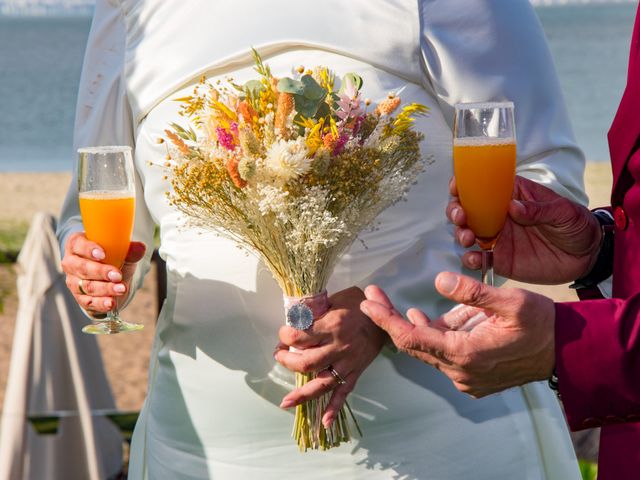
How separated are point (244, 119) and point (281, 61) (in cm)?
56

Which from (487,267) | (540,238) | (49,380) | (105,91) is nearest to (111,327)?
(105,91)

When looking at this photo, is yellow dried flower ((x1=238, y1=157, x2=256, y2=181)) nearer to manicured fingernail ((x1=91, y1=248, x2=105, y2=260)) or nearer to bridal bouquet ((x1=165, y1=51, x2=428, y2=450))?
bridal bouquet ((x1=165, y1=51, x2=428, y2=450))

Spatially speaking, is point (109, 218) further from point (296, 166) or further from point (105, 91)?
point (296, 166)

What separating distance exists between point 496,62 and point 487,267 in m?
0.54

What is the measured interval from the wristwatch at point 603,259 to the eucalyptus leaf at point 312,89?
830 millimetres

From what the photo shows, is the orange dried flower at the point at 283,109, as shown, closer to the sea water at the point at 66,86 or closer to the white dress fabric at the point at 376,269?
the white dress fabric at the point at 376,269

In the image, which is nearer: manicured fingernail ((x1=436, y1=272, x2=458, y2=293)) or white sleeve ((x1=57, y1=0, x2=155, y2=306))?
manicured fingernail ((x1=436, y1=272, x2=458, y2=293))

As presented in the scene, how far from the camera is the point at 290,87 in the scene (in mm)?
1907

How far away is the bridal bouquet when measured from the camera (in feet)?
6.21

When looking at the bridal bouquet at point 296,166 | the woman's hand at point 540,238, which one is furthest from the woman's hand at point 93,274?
the woman's hand at point 540,238

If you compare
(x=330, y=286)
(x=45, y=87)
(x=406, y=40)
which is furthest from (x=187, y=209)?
(x=45, y=87)

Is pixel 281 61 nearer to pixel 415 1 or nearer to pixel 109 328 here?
pixel 415 1

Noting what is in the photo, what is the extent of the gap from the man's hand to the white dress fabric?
0.45 meters

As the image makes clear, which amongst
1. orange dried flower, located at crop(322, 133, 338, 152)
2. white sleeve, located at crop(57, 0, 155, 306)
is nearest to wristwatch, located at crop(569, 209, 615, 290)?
orange dried flower, located at crop(322, 133, 338, 152)
